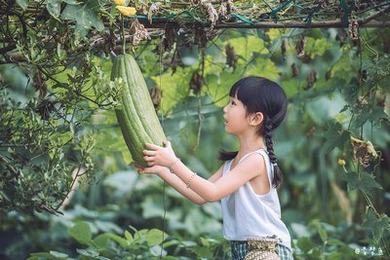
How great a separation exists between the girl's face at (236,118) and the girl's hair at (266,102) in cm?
2

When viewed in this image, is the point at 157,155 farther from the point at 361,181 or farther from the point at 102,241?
the point at 102,241

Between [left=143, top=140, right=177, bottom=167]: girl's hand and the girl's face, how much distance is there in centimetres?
40

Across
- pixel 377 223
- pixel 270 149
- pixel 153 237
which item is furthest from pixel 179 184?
pixel 153 237

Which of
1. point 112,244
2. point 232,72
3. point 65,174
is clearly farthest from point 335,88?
point 65,174

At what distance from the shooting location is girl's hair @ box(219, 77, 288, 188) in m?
3.07

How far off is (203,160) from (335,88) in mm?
3157

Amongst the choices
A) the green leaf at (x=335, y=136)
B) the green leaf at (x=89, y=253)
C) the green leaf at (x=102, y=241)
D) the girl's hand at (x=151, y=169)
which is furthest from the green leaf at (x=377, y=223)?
the green leaf at (x=102, y=241)

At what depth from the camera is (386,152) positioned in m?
6.39

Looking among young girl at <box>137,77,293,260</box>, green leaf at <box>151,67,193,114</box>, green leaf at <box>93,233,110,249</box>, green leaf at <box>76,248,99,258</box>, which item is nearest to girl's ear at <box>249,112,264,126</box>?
young girl at <box>137,77,293,260</box>

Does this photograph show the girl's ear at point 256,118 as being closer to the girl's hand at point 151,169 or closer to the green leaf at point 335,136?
the girl's hand at point 151,169

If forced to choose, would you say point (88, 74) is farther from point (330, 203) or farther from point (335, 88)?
point (330, 203)

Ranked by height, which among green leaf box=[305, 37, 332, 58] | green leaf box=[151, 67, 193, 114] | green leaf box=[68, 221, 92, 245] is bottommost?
green leaf box=[68, 221, 92, 245]

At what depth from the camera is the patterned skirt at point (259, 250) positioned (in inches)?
120

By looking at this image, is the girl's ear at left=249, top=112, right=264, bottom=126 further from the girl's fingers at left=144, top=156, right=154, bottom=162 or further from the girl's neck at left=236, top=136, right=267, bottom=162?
the girl's fingers at left=144, top=156, right=154, bottom=162
